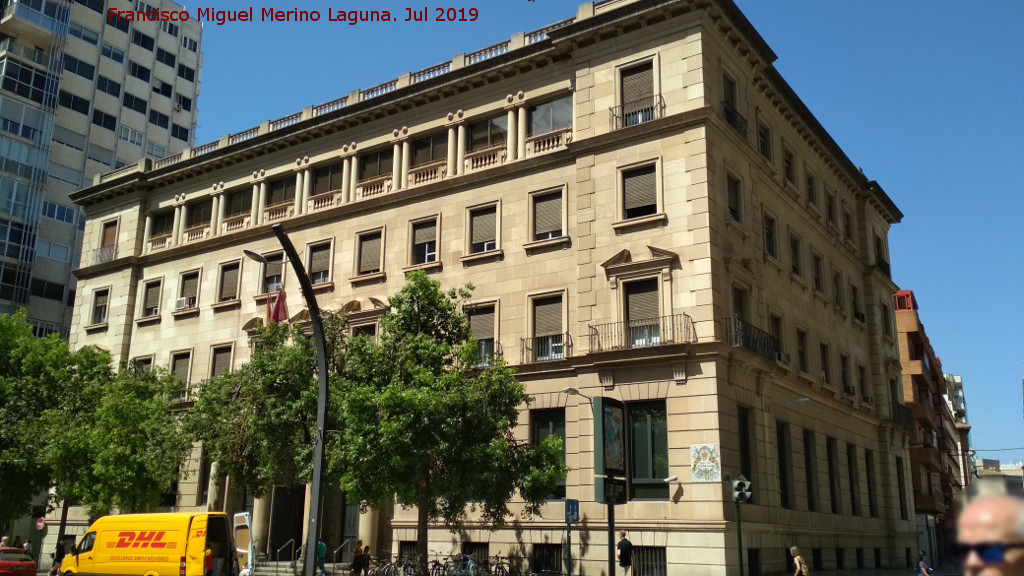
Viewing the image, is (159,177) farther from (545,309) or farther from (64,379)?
(545,309)

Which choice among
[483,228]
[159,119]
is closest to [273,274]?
[483,228]

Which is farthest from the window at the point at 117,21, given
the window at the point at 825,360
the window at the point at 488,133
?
the window at the point at 825,360

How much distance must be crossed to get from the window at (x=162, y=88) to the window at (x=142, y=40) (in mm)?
2753

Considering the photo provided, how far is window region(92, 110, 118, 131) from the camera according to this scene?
6650 cm

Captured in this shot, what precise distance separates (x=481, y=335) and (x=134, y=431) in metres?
13.5

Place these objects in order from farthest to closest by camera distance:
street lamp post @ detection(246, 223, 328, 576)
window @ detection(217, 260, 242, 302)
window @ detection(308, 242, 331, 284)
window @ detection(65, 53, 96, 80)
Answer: window @ detection(65, 53, 96, 80) < window @ detection(217, 260, 242, 302) < window @ detection(308, 242, 331, 284) < street lamp post @ detection(246, 223, 328, 576)

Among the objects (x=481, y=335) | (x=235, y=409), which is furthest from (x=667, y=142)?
(x=235, y=409)

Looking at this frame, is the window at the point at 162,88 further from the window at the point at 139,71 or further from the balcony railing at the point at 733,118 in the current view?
the balcony railing at the point at 733,118

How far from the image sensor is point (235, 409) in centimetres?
2875

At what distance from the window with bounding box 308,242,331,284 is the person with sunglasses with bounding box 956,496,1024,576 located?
34845 mm

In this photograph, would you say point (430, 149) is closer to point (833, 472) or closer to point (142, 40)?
point (833, 472)

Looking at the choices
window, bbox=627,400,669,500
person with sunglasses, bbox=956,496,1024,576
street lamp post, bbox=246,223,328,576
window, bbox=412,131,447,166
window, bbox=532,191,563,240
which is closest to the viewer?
person with sunglasses, bbox=956,496,1024,576

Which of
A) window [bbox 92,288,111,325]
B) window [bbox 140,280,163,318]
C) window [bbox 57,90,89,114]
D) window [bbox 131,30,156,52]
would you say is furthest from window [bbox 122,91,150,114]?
window [bbox 140,280,163,318]

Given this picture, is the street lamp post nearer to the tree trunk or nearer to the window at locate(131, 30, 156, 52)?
the tree trunk
